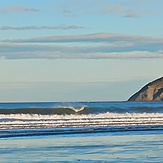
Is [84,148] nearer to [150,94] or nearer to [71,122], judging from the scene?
[71,122]

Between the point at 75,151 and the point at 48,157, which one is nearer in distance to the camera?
the point at 48,157

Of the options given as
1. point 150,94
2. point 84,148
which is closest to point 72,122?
point 84,148

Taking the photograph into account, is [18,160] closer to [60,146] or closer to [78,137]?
[60,146]

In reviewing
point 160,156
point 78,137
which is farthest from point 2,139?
point 160,156

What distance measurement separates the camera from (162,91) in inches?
7584

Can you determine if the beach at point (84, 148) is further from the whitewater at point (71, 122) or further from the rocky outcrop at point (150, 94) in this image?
the rocky outcrop at point (150, 94)

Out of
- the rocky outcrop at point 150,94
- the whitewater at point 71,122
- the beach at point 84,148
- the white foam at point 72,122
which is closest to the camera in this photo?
the beach at point 84,148

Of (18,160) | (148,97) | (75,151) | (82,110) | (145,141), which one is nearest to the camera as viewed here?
(18,160)

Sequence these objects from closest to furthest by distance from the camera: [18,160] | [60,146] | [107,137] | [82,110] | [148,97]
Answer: [18,160] → [60,146] → [107,137] → [82,110] → [148,97]

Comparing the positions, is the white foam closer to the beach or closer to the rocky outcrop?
the beach

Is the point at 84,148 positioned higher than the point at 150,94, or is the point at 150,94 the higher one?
the point at 150,94

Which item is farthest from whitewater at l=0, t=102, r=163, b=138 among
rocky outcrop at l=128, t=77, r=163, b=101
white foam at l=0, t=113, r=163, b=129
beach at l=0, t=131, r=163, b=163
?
rocky outcrop at l=128, t=77, r=163, b=101

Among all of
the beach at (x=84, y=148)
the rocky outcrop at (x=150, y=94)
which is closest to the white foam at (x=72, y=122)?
the beach at (x=84, y=148)

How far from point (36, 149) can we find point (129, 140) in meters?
6.49
